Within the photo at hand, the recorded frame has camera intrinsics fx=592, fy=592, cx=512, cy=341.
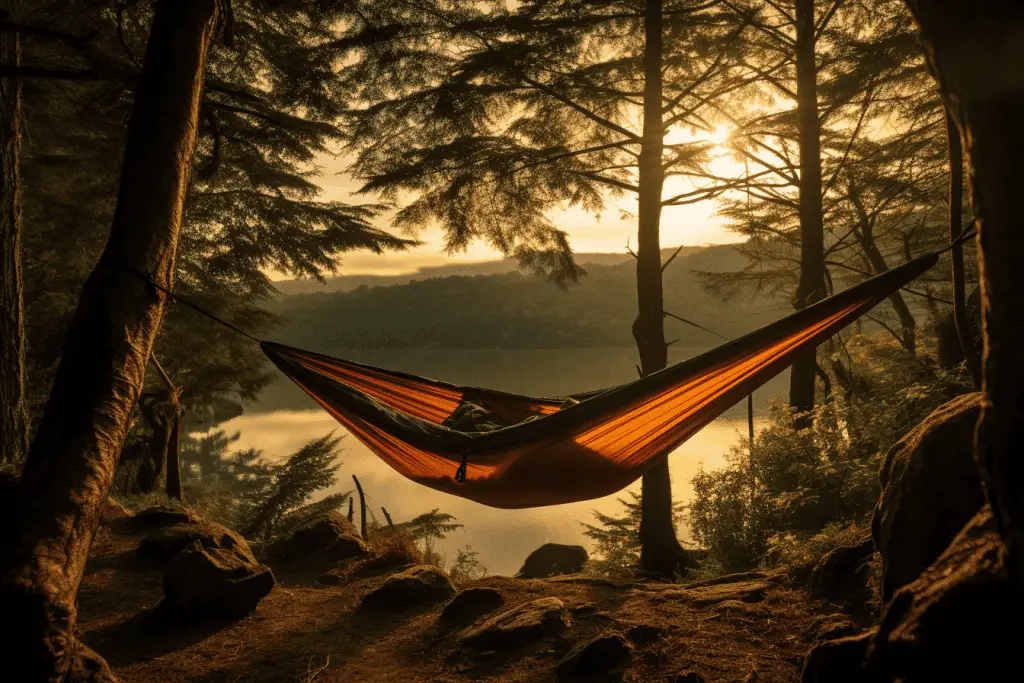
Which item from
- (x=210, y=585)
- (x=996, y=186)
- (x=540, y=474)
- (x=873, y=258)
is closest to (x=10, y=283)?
(x=210, y=585)

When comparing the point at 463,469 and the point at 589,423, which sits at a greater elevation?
the point at 589,423

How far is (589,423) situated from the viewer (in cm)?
177

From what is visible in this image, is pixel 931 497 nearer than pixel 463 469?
Yes

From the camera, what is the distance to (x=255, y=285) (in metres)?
6.45

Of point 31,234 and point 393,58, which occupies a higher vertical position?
point 393,58

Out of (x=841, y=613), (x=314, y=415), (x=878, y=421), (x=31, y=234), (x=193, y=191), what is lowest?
(x=314, y=415)

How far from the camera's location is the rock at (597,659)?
1.90m

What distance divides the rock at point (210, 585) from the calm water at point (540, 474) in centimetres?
343

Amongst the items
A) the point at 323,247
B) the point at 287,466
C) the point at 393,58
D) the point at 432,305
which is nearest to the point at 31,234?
the point at 323,247

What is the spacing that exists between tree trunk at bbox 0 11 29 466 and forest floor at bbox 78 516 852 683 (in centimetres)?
101

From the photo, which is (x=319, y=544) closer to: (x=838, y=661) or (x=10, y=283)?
(x=10, y=283)

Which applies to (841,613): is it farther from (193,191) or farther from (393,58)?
(193,191)

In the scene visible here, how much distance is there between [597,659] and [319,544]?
2649 millimetres

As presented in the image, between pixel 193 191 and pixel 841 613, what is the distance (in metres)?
6.22
